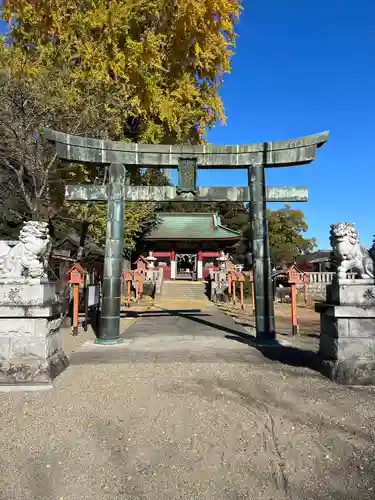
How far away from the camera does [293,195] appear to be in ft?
26.7

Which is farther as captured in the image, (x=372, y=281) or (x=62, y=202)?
(x=62, y=202)

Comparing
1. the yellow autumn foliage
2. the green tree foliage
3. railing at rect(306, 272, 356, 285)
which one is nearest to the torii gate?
the yellow autumn foliage

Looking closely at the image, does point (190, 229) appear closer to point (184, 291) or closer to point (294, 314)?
point (184, 291)

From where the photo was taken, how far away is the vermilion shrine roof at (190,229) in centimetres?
2991

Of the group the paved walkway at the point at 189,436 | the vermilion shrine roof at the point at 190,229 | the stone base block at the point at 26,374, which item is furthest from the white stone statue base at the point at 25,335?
the vermilion shrine roof at the point at 190,229

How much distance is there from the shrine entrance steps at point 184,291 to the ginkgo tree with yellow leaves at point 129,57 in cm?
Result: 983

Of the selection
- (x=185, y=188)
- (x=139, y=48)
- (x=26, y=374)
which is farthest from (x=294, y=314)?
(x=139, y=48)

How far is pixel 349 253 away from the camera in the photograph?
507 centimetres

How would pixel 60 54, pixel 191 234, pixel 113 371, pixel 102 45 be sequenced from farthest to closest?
1. pixel 191 234
2. pixel 102 45
3. pixel 60 54
4. pixel 113 371

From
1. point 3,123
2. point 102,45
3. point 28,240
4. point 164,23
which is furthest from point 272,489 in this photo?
point 164,23

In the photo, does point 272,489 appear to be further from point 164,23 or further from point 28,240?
point 164,23

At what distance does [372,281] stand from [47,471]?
4.50 m

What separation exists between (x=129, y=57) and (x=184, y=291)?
15.7 m

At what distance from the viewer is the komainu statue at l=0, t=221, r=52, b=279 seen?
16.1 ft
